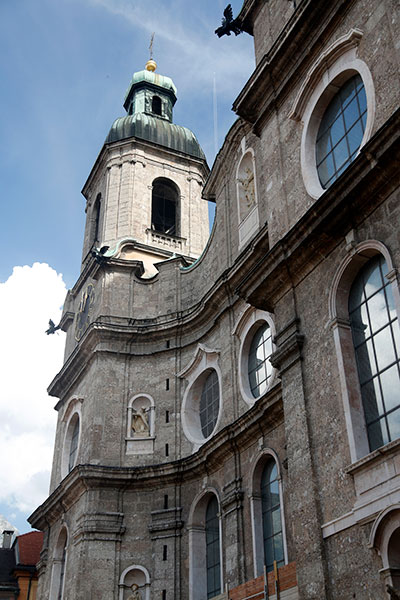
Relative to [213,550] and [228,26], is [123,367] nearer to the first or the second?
[213,550]

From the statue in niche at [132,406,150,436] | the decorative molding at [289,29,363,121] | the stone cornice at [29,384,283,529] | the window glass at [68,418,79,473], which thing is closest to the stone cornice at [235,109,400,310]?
the decorative molding at [289,29,363,121]

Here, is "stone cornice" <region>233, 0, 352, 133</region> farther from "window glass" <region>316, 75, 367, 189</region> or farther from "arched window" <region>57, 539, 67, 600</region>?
"arched window" <region>57, 539, 67, 600</region>

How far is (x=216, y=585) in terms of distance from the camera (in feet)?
54.0

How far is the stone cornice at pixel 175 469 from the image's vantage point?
15227mm

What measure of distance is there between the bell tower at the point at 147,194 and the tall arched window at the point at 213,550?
28.3 ft

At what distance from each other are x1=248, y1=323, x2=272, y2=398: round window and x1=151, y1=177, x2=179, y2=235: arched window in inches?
407

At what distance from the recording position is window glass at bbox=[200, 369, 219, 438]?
18.6 m

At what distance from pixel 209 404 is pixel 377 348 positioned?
31.3 feet

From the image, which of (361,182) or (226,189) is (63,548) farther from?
(361,182)

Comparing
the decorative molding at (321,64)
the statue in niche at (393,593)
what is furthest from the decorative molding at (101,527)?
the statue in niche at (393,593)

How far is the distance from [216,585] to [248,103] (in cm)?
1040

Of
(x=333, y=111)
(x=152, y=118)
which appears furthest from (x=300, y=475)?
(x=152, y=118)

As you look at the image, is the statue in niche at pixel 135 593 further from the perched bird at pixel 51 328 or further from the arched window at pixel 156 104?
the arched window at pixel 156 104

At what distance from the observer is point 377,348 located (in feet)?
32.3
